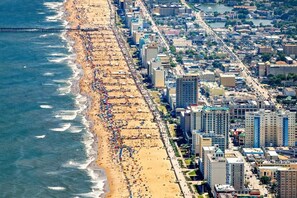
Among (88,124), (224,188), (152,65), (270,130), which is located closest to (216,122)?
(270,130)

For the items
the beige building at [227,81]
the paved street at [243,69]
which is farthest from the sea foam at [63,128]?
the beige building at [227,81]

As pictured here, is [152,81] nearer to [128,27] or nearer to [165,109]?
[165,109]

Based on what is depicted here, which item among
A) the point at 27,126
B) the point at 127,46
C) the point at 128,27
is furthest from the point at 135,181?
the point at 128,27

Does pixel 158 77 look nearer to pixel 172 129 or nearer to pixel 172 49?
pixel 172 129

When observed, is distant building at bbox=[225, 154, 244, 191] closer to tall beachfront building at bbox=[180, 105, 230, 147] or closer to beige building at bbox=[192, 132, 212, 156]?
beige building at bbox=[192, 132, 212, 156]

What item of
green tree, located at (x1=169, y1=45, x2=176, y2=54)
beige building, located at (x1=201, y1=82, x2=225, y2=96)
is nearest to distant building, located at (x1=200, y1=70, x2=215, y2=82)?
beige building, located at (x1=201, y1=82, x2=225, y2=96)
